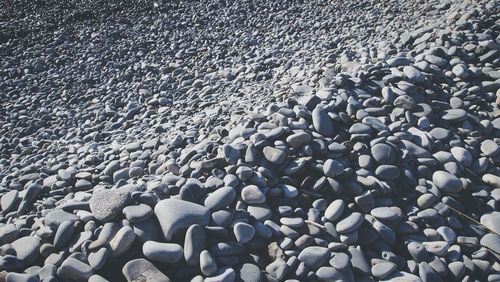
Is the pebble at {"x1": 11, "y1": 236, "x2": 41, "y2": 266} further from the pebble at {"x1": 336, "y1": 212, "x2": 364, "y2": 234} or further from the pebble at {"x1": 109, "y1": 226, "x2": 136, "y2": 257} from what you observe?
the pebble at {"x1": 336, "y1": 212, "x2": 364, "y2": 234}

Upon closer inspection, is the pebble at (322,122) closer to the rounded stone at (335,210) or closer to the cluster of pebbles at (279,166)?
the cluster of pebbles at (279,166)

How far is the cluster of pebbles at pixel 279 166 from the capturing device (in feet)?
6.08

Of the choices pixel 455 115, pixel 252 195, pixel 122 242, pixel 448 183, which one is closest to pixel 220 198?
pixel 252 195

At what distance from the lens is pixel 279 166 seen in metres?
2.29

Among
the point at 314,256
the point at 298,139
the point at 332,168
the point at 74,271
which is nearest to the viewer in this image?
the point at 74,271

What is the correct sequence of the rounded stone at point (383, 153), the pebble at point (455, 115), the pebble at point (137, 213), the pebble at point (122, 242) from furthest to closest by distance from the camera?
the pebble at point (455, 115) < the rounded stone at point (383, 153) < the pebble at point (137, 213) < the pebble at point (122, 242)

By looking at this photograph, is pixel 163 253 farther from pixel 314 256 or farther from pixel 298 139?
pixel 298 139

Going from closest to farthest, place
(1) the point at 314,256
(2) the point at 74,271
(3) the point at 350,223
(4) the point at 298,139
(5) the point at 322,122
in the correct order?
(2) the point at 74,271
(1) the point at 314,256
(3) the point at 350,223
(4) the point at 298,139
(5) the point at 322,122

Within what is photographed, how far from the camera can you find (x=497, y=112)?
9.58 feet

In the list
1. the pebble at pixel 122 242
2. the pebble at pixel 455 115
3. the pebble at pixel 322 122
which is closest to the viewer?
the pebble at pixel 122 242

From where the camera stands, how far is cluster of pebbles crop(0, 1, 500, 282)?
185cm

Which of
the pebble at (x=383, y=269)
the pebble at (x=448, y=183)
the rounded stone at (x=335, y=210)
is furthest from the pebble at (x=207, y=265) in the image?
the pebble at (x=448, y=183)

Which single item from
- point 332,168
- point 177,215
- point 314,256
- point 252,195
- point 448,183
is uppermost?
point 177,215

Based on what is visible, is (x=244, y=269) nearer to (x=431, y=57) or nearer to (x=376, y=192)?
(x=376, y=192)
